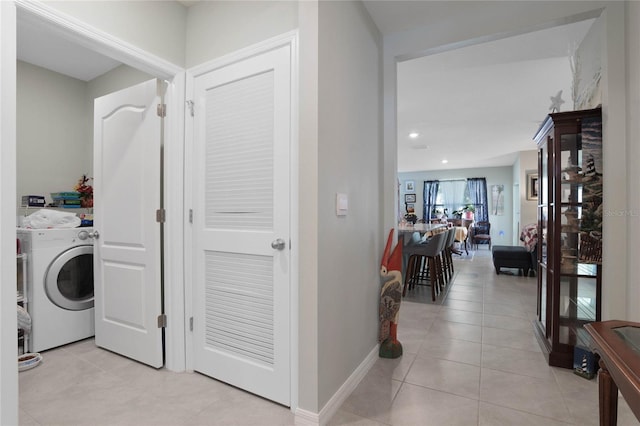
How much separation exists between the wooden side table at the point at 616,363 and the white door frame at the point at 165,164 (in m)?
2.18

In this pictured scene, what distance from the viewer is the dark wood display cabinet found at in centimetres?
212

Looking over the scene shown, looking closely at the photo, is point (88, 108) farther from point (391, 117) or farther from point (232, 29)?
point (391, 117)

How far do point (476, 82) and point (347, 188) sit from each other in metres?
2.74

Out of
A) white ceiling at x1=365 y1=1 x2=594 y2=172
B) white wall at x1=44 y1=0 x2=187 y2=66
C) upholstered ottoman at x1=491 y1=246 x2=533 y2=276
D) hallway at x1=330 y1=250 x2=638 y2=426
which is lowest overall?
hallway at x1=330 y1=250 x2=638 y2=426

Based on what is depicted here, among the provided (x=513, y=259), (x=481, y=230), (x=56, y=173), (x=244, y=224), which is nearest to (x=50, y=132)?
(x=56, y=173)

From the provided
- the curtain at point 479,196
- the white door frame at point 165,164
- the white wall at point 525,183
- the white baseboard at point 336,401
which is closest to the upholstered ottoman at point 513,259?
the white wall at point 525,183

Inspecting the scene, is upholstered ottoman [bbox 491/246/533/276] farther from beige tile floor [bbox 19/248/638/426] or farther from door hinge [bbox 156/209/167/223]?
door hinge [bbox 156/209/167/223]

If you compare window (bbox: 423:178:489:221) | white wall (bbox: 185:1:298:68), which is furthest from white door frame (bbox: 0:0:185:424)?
window (bbox: 423:178:489:221)

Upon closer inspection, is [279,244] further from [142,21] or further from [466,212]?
[466,212]

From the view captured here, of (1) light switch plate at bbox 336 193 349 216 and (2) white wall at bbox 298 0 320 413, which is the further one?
(1) light switch plate at bbox 336 193 349 216

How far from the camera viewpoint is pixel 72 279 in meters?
2.77

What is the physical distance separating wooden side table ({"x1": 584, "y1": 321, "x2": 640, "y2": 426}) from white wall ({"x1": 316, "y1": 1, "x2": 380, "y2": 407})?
1112 millimetres

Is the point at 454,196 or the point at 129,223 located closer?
the point at 129,223

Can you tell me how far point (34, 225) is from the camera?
2615 mm
